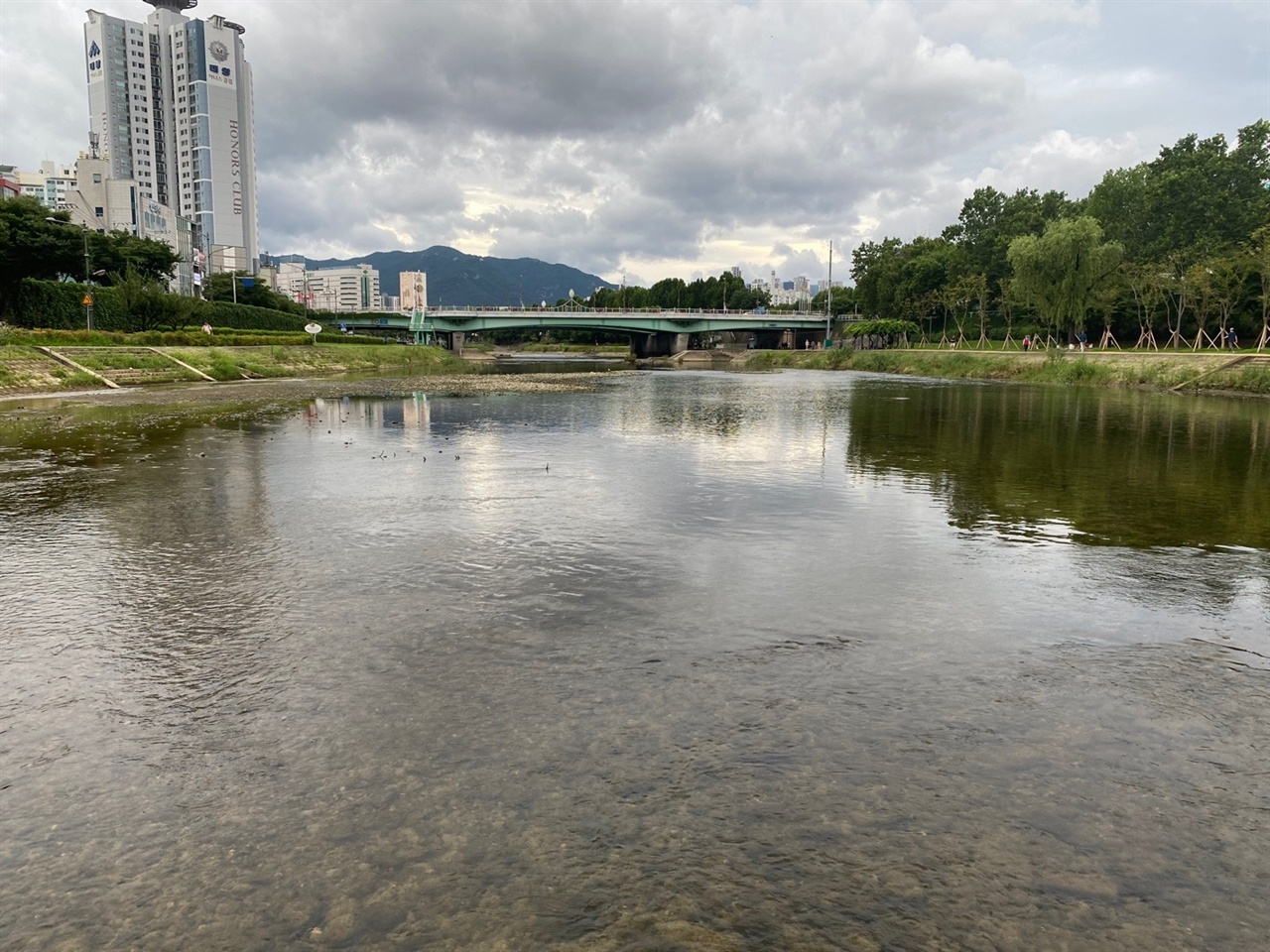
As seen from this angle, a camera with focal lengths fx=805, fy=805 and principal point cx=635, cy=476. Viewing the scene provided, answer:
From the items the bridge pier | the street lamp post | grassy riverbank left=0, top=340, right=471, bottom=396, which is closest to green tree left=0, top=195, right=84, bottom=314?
the street lamp post

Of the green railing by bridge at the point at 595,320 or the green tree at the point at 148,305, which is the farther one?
the green railing by bridge at the point at 595,320

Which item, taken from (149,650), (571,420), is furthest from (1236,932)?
(571,420)

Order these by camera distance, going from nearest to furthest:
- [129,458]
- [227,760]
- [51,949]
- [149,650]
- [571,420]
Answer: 1. [51,949]
2. [227,760]
3. [149,650]
4. [129,458]
5. [571,420]

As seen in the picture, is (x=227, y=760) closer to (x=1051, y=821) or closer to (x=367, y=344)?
(x=1051, y=821)

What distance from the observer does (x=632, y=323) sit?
134 metres

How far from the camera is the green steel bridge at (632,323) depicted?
128 meters

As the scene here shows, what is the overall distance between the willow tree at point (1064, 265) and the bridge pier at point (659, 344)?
6822cm

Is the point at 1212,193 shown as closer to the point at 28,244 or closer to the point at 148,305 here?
the point at 148,305

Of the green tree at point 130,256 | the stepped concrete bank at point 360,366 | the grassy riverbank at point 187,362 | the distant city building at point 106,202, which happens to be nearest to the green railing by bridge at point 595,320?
the grassy riverbank at point 187,362

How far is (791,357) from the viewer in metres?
120

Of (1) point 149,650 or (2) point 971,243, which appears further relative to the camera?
(2) point 971,243

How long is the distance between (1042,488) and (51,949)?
765 inches

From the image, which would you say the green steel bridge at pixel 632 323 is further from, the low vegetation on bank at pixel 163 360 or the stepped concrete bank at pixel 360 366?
the low vegetation on bank at pixel 163 360

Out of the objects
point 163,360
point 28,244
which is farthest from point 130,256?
point 163,360
